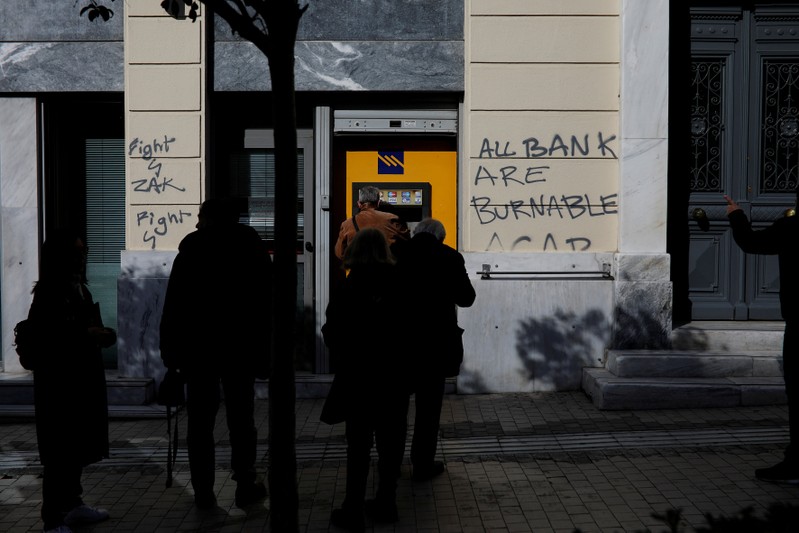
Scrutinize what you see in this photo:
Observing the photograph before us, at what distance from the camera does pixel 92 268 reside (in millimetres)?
9367

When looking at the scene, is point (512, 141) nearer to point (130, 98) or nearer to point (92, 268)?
point (130, 98)

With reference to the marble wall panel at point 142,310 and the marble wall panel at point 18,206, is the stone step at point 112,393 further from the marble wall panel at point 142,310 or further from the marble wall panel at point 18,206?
the marble wall panel at point 18,206

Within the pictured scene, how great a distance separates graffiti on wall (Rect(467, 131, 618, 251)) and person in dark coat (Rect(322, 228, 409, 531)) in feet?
12.4

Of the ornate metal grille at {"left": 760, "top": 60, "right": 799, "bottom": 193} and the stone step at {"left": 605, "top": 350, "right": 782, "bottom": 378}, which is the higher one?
the ornate metal grille at {"left": 760, "top": 60, "right": 799, "bottom": 193}

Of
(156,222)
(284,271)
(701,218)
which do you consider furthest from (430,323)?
(701,218)

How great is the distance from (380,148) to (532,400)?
289 cm

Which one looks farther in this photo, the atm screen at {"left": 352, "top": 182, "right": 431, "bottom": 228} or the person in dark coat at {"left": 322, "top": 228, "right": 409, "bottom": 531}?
the atm screen at {"left": 352, "top": 182, "right": 431, "bottom": 228}

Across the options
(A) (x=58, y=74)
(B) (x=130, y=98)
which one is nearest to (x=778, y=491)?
(B) (x=130, y=98)

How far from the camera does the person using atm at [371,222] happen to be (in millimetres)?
8055

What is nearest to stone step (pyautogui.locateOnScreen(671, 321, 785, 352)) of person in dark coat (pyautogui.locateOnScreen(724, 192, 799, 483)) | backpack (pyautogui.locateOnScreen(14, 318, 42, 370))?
person in dark coat (pyautogui.locateOnScreen(724, 192, 799, 483))

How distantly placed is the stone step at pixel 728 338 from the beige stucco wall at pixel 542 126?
1.05 metres

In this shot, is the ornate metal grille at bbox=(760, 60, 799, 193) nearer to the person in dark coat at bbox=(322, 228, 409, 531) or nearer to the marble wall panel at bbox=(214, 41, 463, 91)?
the marble wall panel at bbox=(214, 41, 463, 91)

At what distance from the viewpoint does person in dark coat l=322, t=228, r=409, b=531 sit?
497cm

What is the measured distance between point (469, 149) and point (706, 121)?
7.78 ft
